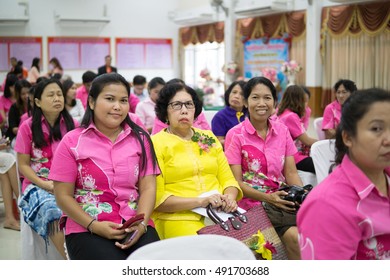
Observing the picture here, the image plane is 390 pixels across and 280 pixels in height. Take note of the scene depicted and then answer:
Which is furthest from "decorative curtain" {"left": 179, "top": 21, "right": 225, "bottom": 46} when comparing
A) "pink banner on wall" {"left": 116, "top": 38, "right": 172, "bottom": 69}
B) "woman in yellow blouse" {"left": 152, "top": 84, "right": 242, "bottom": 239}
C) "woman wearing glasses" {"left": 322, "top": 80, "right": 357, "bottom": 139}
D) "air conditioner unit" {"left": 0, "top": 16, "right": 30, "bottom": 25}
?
"woman in yellow blouse" {"left": 152, "top": 84, "right": 242, "bottom": 239}

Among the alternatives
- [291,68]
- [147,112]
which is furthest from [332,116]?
[291,68]

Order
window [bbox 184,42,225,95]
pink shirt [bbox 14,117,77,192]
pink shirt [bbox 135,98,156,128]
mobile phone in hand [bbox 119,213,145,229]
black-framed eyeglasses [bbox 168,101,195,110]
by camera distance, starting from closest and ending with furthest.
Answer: mobile phone in hand [bbox 119,213,145,229] < black-framed eyeglasses [bbox 168,101,195,110] < pink shirt [bbox 14,117,77,192] < pink shirt [bbox 135,98,156,128] < window [bbox 184,42,225,95]

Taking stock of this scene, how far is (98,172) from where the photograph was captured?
2152mm

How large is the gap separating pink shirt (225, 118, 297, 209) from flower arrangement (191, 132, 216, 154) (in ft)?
0.67

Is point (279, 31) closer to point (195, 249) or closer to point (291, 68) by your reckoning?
point (291, 68)

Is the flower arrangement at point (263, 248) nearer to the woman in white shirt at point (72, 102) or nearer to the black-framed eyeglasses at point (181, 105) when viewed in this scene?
the black-framed eyeglasses at point (181, 105)

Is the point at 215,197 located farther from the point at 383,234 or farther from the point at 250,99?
the point at 383,234

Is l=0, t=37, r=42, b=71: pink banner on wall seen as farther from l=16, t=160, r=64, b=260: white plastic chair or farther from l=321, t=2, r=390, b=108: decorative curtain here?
l=16, t=160, r=64, b=260: white plastic chair

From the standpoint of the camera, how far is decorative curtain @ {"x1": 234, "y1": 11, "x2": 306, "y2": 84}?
9.59 meters

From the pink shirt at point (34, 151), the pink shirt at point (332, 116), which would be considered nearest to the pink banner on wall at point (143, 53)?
the pink shirt at point (332, 116)

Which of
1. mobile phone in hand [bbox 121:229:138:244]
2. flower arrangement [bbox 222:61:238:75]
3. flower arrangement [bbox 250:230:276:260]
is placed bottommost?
flower arrangement [bbox 250:230:276:260]

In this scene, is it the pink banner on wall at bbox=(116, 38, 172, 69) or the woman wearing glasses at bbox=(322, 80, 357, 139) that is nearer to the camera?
the woman wearing glasses at bbox=(322, 80, 357, 139)

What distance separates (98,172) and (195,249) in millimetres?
A: 827
